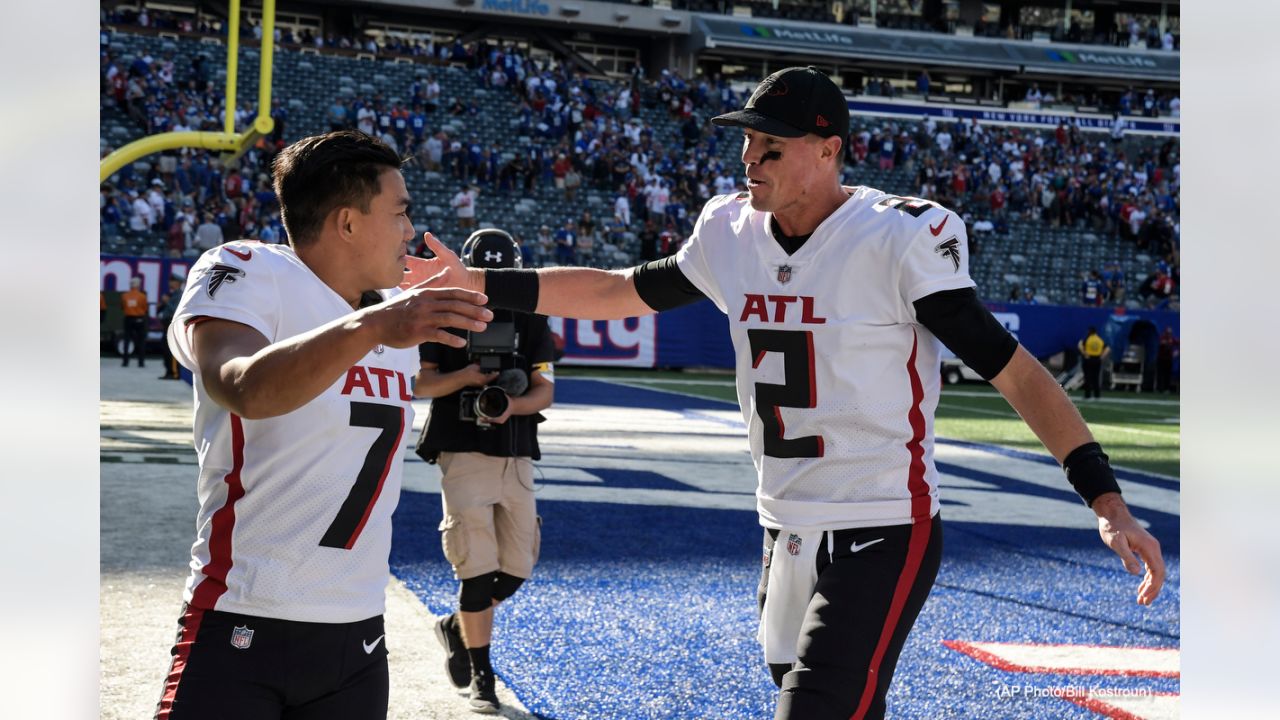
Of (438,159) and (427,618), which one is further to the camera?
(438,159)

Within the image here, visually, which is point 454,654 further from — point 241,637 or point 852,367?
point 241,637

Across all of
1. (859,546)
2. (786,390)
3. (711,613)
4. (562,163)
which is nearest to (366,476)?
(786,390)

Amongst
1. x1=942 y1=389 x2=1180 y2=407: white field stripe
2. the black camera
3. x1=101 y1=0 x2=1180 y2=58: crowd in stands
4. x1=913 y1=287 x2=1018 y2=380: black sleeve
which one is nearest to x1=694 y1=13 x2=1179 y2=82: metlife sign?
x1=101 y1=0 x2=1180 y2=58: crowd in stands

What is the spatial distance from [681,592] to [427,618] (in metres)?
1.59

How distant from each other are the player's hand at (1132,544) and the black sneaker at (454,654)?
300 centimetres

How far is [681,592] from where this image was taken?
7340 mm

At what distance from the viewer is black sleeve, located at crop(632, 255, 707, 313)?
158 inches

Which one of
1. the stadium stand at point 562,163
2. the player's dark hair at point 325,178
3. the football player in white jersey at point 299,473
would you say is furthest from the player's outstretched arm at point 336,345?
the stadium stand at point 562,163

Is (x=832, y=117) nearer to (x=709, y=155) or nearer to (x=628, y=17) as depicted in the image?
(x=709, y=155)

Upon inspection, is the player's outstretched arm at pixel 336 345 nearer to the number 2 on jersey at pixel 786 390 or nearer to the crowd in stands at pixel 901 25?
the number 2 on jersey at pixel 786 390

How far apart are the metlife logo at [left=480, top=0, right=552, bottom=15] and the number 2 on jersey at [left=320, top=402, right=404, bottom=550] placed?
149ft

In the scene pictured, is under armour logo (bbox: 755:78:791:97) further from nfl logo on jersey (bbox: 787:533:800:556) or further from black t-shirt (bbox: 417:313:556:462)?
black t-shirt (bbox: 417:313:556:462)

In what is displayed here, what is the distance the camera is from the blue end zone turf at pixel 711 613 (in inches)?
213
